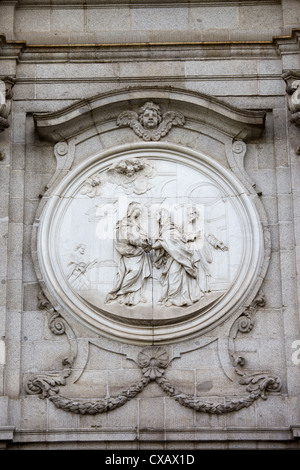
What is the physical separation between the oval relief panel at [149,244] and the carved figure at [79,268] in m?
0.01

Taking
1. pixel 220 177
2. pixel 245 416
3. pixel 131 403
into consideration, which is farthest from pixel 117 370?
pixel 220 177

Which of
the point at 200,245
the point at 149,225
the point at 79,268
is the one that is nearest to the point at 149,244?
the point at 149,225

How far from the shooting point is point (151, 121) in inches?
594

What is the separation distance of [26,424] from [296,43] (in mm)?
5482

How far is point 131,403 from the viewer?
14016mm

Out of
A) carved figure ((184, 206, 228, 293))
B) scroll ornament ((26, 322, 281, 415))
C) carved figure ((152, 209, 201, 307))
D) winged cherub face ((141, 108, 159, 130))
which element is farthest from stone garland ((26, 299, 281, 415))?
winged cherub face ((141, 108, 159, 130))

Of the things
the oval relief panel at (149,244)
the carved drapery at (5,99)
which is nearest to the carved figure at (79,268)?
the oval relief panel at (149,244)

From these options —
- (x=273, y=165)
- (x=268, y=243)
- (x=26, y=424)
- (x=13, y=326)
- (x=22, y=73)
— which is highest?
(x=22, y=73)

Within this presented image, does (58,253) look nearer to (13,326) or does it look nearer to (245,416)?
(13,326)

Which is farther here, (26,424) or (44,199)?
(44,199)

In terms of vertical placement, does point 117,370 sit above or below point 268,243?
below

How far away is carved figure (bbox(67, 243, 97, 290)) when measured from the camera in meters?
14.5

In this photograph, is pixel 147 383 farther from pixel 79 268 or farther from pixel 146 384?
pixel 79 268

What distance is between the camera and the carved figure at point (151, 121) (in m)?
15.1
